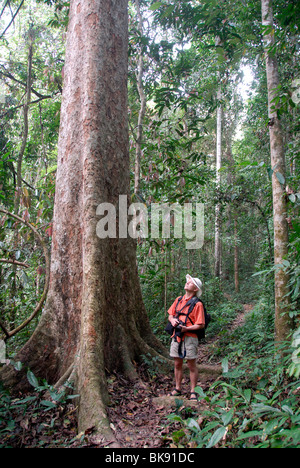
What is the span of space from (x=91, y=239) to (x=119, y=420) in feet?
5.69

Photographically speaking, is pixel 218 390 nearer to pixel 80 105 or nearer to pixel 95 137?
pixel 95 137

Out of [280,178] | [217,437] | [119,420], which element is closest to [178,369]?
[119,420]

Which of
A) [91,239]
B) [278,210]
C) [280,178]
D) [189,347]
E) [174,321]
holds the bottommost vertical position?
[189,347]

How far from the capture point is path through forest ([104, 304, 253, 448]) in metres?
2.54

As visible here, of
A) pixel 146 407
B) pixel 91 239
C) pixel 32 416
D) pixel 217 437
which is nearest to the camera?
pixel 217 437

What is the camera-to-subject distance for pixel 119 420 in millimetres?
2740

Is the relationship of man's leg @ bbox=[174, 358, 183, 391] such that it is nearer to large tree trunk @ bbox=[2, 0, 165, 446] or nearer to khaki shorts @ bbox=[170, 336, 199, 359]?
khaki shorts @ bbox=[170, 336, 199, 359]

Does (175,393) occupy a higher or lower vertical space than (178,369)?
lower

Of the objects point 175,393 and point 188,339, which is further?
point 188,339

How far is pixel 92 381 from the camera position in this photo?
2.86m

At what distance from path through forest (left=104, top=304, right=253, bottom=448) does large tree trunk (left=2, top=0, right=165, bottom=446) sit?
0.22 meters

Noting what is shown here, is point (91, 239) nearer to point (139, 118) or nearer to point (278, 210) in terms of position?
point (278, 210)
